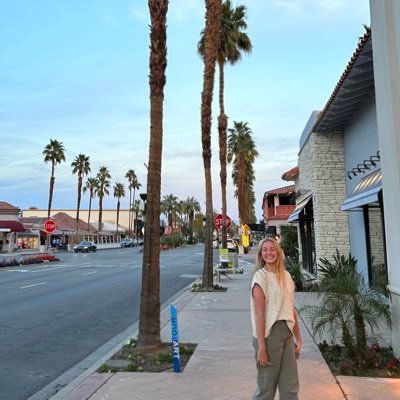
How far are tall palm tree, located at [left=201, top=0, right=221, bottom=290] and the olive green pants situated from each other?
11986 mm

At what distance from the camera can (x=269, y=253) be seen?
3.89m

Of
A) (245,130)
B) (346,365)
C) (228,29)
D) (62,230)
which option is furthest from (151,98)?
(62,230)

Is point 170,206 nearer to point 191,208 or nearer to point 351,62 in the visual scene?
point 191,208

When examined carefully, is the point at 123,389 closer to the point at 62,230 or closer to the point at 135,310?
the point at 135,310

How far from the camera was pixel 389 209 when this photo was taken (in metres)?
6.64

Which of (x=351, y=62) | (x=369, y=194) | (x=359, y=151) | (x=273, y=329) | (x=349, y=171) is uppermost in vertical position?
(x=351, y=62)

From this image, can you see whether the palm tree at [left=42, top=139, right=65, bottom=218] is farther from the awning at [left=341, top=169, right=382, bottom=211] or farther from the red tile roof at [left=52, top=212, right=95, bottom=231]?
the awning at [left=341, top=169, right=382, bottom=211]

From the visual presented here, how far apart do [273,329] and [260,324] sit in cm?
16

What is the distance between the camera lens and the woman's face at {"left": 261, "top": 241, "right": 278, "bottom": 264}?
153 inches

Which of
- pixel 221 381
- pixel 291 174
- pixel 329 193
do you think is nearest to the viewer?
pixel 221 381

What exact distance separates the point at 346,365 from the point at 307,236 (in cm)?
1450

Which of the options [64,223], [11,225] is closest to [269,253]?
[11,225]

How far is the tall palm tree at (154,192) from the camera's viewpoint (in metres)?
7.08

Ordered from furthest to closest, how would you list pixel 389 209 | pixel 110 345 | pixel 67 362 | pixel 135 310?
pixel 135 310, pixel 110 345, pixel 67 362, pixel 389 209
